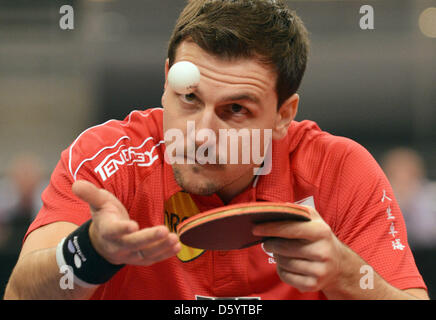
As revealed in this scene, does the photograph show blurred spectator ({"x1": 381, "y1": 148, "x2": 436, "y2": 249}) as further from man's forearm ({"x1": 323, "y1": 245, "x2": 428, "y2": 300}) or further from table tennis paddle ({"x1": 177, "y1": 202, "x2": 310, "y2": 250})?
table tennis paddle ({"x1": 177, "y1": 202, "x2": 310, "y2": 250})

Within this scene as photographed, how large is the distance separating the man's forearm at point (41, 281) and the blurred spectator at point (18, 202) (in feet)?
9.56

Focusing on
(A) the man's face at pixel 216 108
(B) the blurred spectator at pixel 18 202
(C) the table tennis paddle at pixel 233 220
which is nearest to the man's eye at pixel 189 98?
(A) the man's face at pixel 216 108

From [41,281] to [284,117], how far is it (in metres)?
1.11

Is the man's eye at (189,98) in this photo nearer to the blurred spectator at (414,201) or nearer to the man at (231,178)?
the man at (231,178)

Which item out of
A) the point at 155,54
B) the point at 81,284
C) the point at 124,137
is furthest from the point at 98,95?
the point at 81,284

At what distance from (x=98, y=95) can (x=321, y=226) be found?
5451 millimetres

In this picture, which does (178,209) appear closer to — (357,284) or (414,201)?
(357,284)

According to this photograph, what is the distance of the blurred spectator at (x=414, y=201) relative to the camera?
→ 4348 millimetres

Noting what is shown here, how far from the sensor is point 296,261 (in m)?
1.42

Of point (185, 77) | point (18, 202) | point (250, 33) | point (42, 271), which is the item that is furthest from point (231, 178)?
point (18, 202)

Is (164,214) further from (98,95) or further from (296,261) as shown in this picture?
(98,95)

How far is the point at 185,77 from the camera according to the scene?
174cm

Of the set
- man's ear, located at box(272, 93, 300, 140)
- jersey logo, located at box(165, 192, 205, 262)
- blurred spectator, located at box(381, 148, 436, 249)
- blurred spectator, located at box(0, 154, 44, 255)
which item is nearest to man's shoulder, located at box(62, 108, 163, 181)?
jersey logo, located at box(165, 192, 205, 262)

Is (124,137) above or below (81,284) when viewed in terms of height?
above
